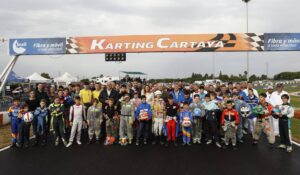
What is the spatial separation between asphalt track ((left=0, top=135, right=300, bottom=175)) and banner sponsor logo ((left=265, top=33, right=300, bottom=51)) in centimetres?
498

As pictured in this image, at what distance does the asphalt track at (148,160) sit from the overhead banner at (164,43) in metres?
4.77

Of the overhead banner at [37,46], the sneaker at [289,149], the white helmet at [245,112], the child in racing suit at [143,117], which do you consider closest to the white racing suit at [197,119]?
the white helmet at [245,112]

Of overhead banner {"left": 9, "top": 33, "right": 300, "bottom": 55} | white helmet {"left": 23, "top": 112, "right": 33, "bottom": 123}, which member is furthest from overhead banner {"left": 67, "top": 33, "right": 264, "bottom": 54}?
white helmet {"left": 23, "top": 112, "right": 33, "bottom": 123}

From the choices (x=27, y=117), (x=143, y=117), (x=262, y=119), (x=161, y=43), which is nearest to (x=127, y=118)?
(x=143, y=117)

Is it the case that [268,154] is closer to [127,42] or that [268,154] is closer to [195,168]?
[195,168]

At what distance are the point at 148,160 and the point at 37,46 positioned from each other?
850 centimetres

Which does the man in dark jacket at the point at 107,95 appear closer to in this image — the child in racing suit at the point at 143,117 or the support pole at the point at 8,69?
the child in racing suit at the point at 143,117

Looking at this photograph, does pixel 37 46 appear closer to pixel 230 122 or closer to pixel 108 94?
pixel 108 94

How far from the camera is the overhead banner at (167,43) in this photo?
10984 mm

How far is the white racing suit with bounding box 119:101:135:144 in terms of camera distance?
8.23 m

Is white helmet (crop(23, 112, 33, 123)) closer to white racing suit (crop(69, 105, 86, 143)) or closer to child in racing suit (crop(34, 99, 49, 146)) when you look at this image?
child in racing suit (crop(34, 99, 49, 146))

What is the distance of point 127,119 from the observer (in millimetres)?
8258

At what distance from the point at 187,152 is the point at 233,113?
1902 mm

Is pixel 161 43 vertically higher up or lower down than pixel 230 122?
higher up
